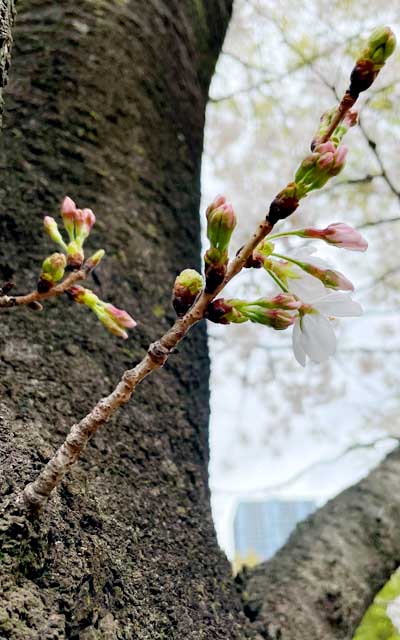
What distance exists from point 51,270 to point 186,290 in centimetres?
13

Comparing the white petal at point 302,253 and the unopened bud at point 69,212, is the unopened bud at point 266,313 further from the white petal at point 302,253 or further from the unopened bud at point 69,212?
the unopened bud at point 69,212

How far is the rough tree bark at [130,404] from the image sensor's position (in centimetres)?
41

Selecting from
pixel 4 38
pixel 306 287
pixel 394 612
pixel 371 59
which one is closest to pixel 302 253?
pixel 306 287

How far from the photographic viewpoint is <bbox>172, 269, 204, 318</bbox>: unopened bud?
1.07 ft

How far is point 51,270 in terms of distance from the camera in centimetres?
40

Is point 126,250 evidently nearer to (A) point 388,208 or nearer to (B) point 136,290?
(B) point 136,290

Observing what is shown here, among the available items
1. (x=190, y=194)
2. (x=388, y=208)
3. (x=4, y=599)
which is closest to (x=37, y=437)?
(x=4, y=599)

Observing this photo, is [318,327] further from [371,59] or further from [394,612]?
[394,612]

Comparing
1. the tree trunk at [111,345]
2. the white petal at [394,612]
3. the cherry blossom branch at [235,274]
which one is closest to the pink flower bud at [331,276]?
the cherry blossom branch at [235,274]

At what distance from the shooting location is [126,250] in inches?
27.5

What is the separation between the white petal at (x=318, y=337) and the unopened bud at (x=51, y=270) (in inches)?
7.2

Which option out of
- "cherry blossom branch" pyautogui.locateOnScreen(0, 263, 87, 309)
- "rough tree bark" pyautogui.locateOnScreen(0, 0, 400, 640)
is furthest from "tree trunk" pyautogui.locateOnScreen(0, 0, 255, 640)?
"cherry blossom branch" pyautogui.locateOnScreen(0, 263, 87, 309)

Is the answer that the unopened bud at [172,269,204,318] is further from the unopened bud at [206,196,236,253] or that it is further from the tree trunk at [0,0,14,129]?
the tree trunk at [0,0,14,129]

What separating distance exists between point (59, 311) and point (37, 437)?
183mm
